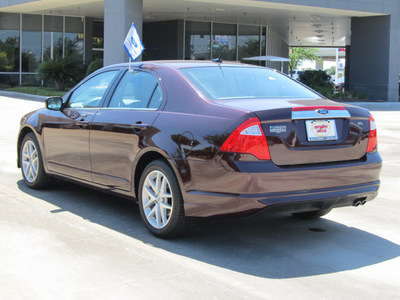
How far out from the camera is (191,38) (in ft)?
120

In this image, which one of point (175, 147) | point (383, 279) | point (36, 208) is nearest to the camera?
point (383, 279)

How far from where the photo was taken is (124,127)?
5672 millimetres

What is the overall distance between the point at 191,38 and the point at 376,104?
13598mm

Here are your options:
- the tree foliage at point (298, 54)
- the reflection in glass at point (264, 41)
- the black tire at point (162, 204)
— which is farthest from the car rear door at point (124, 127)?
the tree foliage at point (298, 54)

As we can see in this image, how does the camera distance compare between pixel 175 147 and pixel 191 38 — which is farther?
pixel 191 38

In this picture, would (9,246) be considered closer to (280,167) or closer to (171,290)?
(171,290)

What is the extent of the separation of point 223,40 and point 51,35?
10810mm

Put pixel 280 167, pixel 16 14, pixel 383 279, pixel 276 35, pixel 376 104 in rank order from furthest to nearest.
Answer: pixel 276 35 → pixel 16 14 → pixel 376 104 → pixel 280 167 → pixel 383 279

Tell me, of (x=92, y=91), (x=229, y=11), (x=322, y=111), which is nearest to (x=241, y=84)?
(x=322, y=111)

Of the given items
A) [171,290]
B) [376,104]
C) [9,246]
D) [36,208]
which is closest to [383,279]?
→ [171,290]

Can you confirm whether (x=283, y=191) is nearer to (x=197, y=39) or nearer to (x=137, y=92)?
(x=137, y=92)

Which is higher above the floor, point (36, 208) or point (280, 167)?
point (280, 167)

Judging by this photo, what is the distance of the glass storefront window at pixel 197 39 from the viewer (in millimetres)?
36531

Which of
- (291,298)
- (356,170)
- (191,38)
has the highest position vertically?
(191,38)
